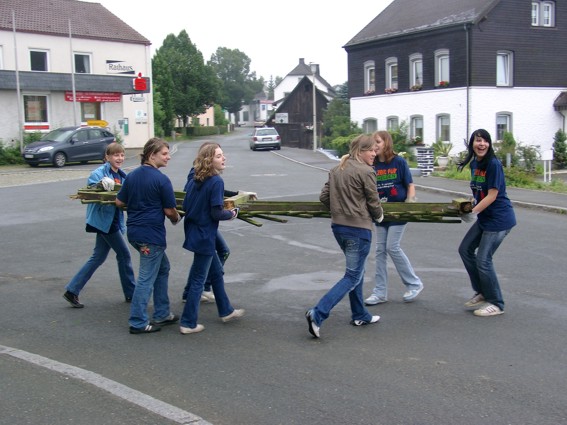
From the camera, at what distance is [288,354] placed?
560 cm

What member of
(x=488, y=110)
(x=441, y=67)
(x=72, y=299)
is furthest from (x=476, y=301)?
(x=441, y=67)

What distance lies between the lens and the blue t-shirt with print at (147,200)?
607 centimetres

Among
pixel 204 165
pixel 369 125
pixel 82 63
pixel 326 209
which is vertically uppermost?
pixel 82 63

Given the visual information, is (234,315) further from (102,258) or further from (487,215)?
(487,215)

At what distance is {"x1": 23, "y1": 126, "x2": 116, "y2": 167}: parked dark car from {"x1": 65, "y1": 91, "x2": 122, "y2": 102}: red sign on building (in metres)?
7.65


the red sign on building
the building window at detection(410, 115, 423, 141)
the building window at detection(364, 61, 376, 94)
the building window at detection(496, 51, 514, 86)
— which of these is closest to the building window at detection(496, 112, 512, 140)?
the building window at detection(496, 51, 514, 86)

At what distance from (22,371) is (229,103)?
13648 centimetres

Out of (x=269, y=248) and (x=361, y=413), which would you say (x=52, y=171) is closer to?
(x=269, y=248)

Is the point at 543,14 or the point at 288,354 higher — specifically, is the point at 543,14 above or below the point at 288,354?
above

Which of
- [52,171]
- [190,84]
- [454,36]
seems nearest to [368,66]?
[454,36]

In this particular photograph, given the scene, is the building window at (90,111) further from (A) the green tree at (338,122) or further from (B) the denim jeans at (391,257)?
(B) the denim jeans at (391,257)

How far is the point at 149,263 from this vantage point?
20.3 ft

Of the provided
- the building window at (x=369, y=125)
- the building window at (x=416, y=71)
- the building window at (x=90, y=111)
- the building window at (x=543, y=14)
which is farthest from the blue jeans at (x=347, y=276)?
the building window at (x=369, y=125)

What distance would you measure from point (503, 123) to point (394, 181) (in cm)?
3141
